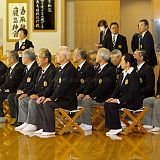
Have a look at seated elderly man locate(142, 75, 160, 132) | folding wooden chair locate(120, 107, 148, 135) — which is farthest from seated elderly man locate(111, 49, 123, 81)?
folding wooden chair locate(120, 107, 148, 135)

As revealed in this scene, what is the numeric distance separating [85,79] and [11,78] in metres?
1.32

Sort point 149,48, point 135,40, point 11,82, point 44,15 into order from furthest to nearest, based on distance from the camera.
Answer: point 44,15 → point 135,40 → point 149,48 → point 11,82

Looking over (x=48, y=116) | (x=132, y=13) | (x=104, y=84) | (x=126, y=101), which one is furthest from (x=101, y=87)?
(x=132, y=13)

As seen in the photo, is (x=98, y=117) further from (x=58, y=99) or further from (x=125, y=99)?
(x=58, y=99)

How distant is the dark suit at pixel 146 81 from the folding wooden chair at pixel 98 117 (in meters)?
0.74

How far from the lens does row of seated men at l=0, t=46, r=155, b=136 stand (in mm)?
7332

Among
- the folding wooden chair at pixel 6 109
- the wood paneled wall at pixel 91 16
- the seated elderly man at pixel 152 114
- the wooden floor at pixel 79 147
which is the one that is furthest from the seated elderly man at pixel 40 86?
the wood paneled wall at pixel 91 16

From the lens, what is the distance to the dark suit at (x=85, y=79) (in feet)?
26.7

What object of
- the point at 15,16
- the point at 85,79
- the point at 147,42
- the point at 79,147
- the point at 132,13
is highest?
the point at 132,13

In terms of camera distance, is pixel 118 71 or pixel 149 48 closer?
pixel 118 71

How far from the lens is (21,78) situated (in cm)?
860

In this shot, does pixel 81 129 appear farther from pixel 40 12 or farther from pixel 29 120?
pixel 40 12

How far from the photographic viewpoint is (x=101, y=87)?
25.9ft

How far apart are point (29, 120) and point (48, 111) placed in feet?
2.11
